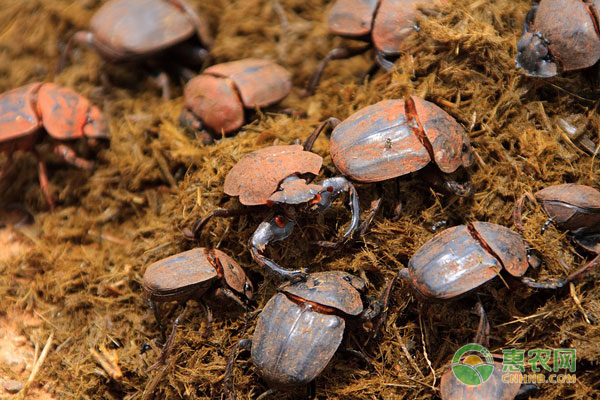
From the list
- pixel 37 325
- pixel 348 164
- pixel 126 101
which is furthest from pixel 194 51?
pixel 37 325

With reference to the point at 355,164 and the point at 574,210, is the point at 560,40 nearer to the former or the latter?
the point at 574,210

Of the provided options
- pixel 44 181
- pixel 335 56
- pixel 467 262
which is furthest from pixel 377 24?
pixel 44 181

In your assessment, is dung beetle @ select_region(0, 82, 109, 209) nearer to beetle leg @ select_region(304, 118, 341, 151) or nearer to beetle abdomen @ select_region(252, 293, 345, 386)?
beetle leg @ select_region(304, 118, 341, 151)

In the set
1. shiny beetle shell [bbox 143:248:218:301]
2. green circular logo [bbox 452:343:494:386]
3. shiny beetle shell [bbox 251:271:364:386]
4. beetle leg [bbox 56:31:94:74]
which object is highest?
beetle leg [bbox 56:31:94:74]

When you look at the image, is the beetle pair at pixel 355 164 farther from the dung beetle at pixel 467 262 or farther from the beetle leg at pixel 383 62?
the beetle leg at pixel 383 62

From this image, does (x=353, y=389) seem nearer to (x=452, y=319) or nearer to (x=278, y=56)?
(x=452, y=319)

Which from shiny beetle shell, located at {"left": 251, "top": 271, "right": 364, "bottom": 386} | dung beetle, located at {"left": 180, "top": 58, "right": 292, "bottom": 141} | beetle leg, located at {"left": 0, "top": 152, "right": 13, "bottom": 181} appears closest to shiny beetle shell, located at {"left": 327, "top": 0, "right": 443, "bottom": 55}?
dung beetle, located at {"left": 180, "top": 58, "right": 292, "bottom": 141}
